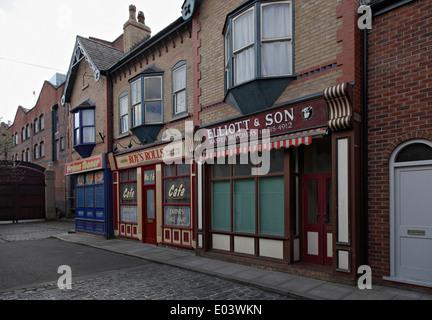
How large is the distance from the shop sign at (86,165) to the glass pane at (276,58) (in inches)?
404

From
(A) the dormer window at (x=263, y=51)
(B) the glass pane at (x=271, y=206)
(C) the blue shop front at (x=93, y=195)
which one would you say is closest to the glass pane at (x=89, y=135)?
(C) the blue shop front at (x=93, y=195)

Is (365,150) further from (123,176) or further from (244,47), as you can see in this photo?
(123,176)

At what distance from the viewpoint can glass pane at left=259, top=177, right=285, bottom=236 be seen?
8234mm

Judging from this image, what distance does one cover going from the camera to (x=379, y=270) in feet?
21.7

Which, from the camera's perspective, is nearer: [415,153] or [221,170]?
[415,153]

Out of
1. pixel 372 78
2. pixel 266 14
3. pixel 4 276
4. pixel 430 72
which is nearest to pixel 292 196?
pixel 372 78

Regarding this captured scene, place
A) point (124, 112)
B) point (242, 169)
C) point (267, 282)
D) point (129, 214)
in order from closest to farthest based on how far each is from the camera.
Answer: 1. point (267, 282)
2. point (242, 169)
3. point (129, 214)
4. point (124, 112)

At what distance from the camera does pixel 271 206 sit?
8484mm

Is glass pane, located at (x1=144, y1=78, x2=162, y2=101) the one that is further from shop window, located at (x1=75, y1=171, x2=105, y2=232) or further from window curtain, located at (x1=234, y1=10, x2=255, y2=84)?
shop window, located at (x1=75, y1=171, x2=105, y2=232)

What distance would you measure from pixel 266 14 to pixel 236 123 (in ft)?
9.40

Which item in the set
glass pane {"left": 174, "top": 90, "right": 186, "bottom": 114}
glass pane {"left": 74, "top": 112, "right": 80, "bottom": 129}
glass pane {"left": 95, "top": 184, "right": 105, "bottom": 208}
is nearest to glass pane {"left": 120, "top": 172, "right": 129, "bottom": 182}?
glass pane {"left": 95, "top": 184, "right": 105, "bottom": 208}

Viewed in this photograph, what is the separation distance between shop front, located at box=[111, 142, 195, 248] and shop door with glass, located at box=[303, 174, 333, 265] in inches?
164

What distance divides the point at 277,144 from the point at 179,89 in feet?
17.7

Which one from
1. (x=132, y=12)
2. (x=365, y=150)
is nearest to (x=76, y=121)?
(x=132, y=12)
